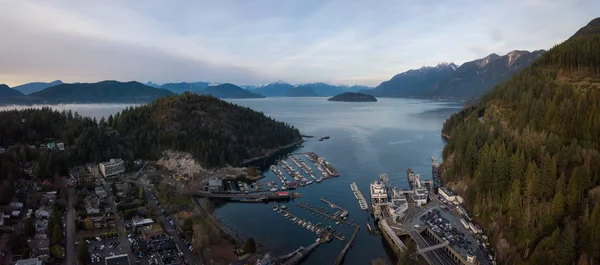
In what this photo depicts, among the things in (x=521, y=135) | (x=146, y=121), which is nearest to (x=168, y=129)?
(x=146, y=121)

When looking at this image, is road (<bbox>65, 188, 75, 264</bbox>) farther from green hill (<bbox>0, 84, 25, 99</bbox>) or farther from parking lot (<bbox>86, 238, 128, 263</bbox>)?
green hill (<bbox>0, 84, 25, 99</bbox>)

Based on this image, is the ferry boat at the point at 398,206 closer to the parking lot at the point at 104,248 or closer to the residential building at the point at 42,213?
the parking lot at the point at 104,248

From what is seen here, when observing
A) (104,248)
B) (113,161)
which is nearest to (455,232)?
(104,248)

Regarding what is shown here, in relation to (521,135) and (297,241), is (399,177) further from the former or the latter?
(297,241)

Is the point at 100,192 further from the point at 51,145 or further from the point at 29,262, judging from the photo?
the point at 51,145

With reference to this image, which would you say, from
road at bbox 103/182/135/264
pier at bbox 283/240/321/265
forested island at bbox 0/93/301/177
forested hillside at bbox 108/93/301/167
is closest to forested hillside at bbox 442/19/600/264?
pier at bbox 283/240/321/265
